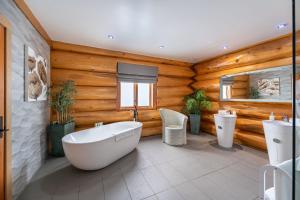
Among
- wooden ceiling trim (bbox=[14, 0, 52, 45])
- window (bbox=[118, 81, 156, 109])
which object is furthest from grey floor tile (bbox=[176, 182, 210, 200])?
wooden ceiling trim (bbox=[14, 0, 52, 45])

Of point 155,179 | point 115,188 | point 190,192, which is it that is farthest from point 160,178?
point 115,188

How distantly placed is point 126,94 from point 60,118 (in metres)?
1.73

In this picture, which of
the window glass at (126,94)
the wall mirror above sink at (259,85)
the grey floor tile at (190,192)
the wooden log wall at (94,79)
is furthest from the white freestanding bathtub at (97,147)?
the wall mirror above sink at (259,85)

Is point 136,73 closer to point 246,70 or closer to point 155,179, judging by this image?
point 155,179

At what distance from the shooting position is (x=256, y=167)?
2357 millimetres

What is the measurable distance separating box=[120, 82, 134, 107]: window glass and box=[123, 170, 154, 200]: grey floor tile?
2.04 metres

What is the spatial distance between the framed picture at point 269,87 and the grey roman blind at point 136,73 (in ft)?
8.68

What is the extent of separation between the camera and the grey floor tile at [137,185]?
1.73 m

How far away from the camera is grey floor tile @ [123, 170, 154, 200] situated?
Result: 1726 mm

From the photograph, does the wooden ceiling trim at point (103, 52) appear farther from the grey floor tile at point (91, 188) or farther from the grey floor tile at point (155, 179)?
the grey floor tile at point (155, 179)

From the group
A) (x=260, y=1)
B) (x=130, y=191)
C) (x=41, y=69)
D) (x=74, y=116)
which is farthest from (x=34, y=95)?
(x=260, y=1)

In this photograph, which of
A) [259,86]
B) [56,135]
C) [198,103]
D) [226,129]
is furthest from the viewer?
[198,103]

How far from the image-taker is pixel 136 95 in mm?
4008

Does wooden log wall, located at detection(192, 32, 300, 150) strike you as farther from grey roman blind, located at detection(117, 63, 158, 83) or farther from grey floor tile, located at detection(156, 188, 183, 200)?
grey floor tile, located at detection(156, 188, 183, 200)
